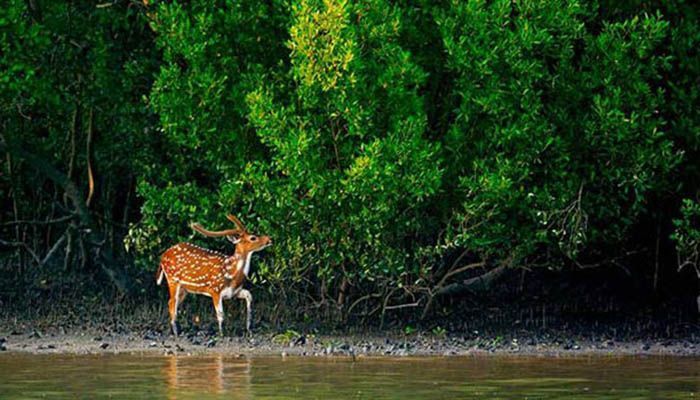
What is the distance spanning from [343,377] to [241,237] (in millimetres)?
4892

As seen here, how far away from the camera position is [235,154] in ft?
69.2

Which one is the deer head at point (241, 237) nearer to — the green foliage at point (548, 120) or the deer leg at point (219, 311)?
the deer leg at point (219, 311)

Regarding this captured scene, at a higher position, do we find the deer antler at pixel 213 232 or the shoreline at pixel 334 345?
the deer antler at pixel 213 232

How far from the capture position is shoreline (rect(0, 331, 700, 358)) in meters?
19.2

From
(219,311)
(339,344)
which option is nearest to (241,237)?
(219,311)

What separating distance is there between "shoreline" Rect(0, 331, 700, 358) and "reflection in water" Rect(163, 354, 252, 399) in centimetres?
84

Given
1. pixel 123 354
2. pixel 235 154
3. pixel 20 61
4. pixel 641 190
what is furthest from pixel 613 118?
pixel 20 61

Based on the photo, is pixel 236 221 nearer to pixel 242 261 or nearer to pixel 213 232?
pixel 213 232

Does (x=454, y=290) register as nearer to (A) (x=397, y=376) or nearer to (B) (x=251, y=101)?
(B) (x=251, y=101)

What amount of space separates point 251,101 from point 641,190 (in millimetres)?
4926

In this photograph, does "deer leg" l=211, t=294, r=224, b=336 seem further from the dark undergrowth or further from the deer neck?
the deer neck

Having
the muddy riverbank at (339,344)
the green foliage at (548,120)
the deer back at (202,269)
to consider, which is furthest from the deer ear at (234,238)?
the green foliage at (548,120)

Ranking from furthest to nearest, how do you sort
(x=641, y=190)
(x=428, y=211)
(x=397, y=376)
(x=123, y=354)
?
(x=428, y=211)
(x=641, y=190)
(x=123, y=354)
(x=397, y=376)

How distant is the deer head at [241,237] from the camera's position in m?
20.5
